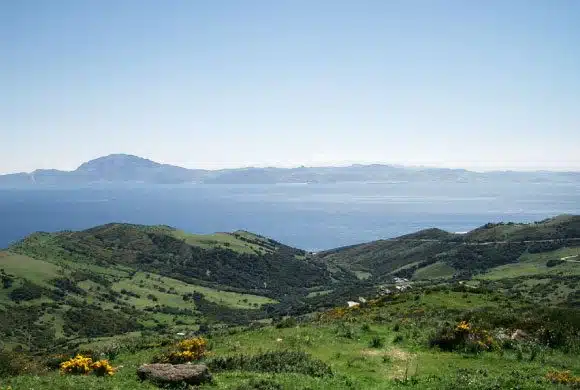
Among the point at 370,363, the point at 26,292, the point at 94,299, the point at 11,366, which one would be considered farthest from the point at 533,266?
the point at 11,366

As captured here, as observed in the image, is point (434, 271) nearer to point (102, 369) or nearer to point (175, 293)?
point (175, 293)

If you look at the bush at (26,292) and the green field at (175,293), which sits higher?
the bush at (26,292)

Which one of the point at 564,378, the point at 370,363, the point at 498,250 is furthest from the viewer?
the point at 498,250

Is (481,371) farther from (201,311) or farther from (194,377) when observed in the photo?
(201,311)

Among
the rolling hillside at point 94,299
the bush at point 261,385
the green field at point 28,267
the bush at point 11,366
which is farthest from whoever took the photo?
the green field at point 28,267

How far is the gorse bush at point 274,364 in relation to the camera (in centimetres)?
1798

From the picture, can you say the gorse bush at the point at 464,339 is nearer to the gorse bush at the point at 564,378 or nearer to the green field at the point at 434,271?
the gorse bush at the point at 564,378

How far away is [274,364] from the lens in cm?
1861

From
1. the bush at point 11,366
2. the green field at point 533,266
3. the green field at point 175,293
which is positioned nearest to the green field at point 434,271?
the green field at point 533,266

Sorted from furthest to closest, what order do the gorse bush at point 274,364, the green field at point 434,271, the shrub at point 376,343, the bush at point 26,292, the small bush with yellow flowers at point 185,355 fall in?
the green field at point 434,271 → the bush at point 26,292 → the shrub at point 376,343 → the small bush with yellow flowers at point 185,355 → the gorse bush at point 274,364

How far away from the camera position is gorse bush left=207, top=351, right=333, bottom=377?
17984 millimetres

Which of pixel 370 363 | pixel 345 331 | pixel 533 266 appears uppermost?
pixel 370 363

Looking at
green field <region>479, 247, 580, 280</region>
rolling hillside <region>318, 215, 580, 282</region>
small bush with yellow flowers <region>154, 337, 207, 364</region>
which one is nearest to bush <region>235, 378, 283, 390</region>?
small bush with yellow flowers <region>154, 337, 207, 364</region>

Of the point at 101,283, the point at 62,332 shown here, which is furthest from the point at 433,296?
the point at 101,283
